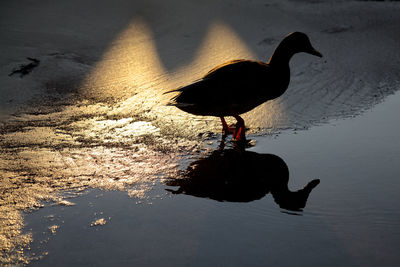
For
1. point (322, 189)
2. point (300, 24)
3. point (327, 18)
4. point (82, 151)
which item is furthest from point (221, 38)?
point (322, 189)

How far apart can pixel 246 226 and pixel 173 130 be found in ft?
5.33

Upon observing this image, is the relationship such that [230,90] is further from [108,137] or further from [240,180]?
[108,137]

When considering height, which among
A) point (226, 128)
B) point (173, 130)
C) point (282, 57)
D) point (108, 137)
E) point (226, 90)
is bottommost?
point (108, 137)

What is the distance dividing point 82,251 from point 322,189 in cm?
Result: 163

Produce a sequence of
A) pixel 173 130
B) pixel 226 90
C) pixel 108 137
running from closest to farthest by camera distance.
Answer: pixel 226 90, pixel 108 137, pixel 173 130

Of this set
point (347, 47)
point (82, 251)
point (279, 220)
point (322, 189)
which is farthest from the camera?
point (347, 47)

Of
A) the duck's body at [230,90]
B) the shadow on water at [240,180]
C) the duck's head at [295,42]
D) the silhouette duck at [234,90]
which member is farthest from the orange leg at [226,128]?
the duck's head at [295,42]

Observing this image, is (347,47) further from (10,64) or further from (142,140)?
(10,64)

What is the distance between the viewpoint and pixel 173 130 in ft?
13.4

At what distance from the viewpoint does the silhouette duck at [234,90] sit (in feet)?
12.4

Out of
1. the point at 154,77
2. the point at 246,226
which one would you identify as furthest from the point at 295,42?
the point at 246,226

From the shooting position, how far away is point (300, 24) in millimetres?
6926

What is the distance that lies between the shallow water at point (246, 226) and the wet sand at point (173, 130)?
0.04ft

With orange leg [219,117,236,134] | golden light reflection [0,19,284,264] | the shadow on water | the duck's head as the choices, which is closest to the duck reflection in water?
the shadow on water
